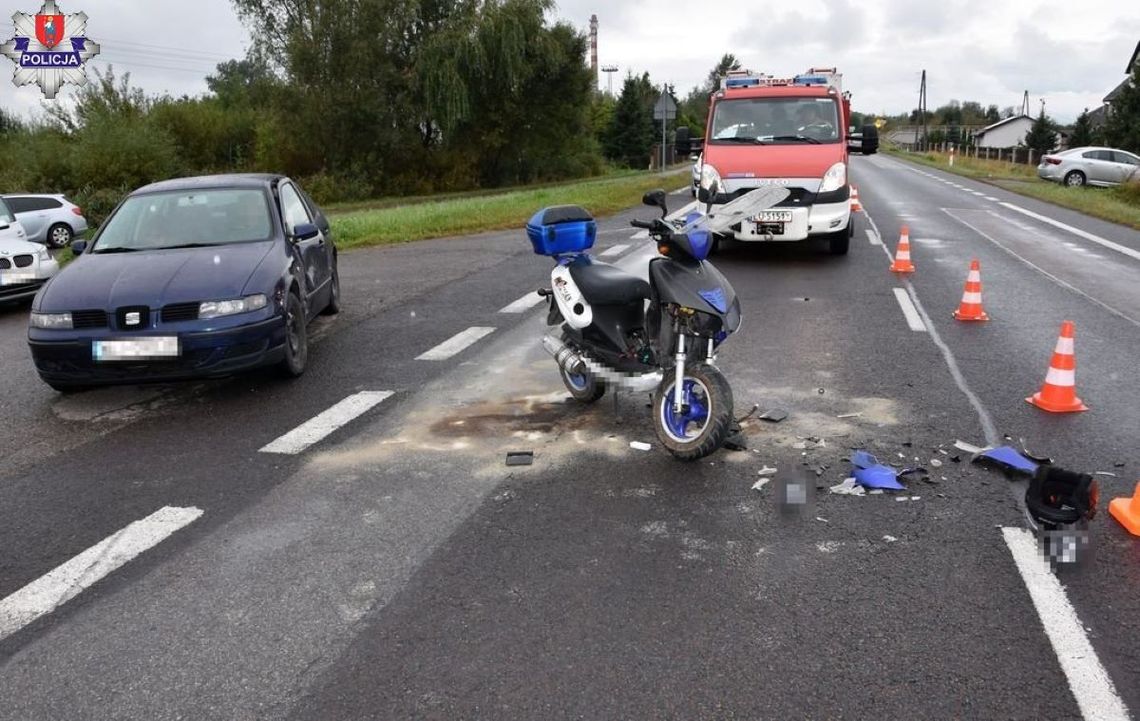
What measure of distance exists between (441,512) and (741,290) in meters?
7.24

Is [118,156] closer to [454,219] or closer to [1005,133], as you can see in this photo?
[454,219]

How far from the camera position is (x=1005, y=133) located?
397 ft

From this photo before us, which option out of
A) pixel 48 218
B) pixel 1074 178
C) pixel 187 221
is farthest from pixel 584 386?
pixel 1074 178

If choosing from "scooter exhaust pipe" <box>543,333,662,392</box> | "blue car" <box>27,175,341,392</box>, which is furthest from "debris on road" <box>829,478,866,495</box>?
"blue car" <box>27,175,341,392</box>

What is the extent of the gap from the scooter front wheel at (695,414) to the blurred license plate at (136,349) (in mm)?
3439

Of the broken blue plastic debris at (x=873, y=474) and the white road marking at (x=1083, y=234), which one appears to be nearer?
the broken blue plastic debris at (x=873, y=474)

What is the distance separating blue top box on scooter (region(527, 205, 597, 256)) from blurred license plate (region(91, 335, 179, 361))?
266 centimetres

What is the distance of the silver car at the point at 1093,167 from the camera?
3169 cm

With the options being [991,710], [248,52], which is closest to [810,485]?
[991,710]

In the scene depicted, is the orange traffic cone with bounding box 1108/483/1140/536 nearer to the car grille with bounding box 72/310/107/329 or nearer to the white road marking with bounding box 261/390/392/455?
the white road marking with bounding box 261/390/392/455

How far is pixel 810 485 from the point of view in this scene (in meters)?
4.77

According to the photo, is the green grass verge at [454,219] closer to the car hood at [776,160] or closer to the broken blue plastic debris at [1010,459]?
the car hood at [776,160]

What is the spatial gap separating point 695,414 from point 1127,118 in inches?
1810

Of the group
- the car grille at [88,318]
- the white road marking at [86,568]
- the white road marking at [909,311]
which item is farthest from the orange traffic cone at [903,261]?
the white road marking at [86,568]
